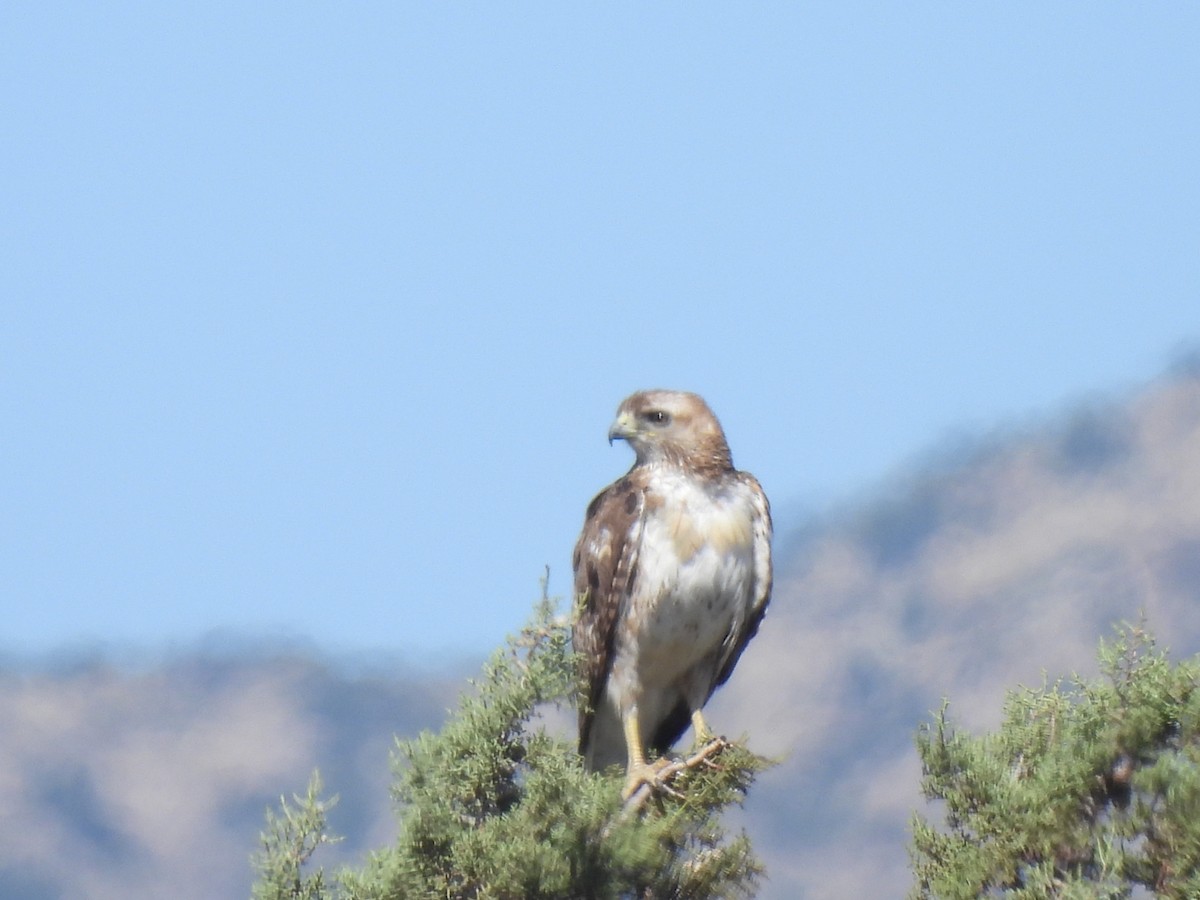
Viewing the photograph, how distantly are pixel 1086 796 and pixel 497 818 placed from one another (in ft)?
6.01

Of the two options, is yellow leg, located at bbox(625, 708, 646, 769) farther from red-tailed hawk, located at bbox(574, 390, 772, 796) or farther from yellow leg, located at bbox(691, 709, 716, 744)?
yellow leg, located at bbox(691, 709, 716, 744)

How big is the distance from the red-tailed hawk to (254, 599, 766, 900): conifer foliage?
2.12 meters

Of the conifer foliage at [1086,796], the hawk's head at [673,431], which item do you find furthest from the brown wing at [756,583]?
the conifer foliage at [1086,796]

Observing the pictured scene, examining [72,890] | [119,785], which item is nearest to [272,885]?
[72,890]

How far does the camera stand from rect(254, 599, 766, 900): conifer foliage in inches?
193

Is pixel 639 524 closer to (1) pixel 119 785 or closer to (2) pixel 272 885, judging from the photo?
(2) pixel 272 885

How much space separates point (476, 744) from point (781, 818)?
44100 mm

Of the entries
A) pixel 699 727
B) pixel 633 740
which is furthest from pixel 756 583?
pixel 633 740

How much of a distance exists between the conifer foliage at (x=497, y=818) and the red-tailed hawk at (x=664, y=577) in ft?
6.95

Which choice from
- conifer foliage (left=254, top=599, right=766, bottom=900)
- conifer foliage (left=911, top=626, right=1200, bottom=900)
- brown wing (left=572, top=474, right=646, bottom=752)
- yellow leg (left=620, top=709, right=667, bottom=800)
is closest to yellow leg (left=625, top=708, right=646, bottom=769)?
yellow leg (left=620, top=709, right=667, bottom=800)

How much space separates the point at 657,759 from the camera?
730cm

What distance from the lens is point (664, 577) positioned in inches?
289

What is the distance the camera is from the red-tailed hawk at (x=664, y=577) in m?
7.37

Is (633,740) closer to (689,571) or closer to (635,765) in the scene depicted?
(635,765)
